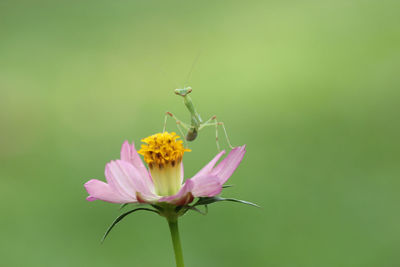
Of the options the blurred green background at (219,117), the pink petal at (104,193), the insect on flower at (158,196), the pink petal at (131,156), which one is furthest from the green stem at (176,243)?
the blurred green background at (219,117)

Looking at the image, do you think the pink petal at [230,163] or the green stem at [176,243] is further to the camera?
the pink petal at [230,163]

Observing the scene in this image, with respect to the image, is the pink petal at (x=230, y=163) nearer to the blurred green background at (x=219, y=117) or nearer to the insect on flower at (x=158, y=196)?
the insect on flower at (x=158, y=196)

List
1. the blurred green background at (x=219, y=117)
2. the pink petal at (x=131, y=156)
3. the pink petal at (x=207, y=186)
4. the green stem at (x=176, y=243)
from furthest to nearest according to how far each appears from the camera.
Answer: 1. the blurred green background at (x=219, y=117)
2. the pink petal at (x=131, y=156)
3. the pink petal at (x=207, y=186)
4. the green stem at (x=176, y=243)

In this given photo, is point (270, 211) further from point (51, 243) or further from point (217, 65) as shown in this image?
point (217, 65)

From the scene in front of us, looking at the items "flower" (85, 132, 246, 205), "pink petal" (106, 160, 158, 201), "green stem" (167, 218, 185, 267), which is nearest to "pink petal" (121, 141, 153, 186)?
"flower" (85, 132, 246, 205)

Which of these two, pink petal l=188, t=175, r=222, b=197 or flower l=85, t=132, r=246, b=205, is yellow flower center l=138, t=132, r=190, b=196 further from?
pink petal l=188, t=175, r=222, b=197

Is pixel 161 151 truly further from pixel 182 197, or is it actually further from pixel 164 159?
pixel 182 197

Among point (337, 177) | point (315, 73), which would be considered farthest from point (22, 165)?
point (315, 73)
